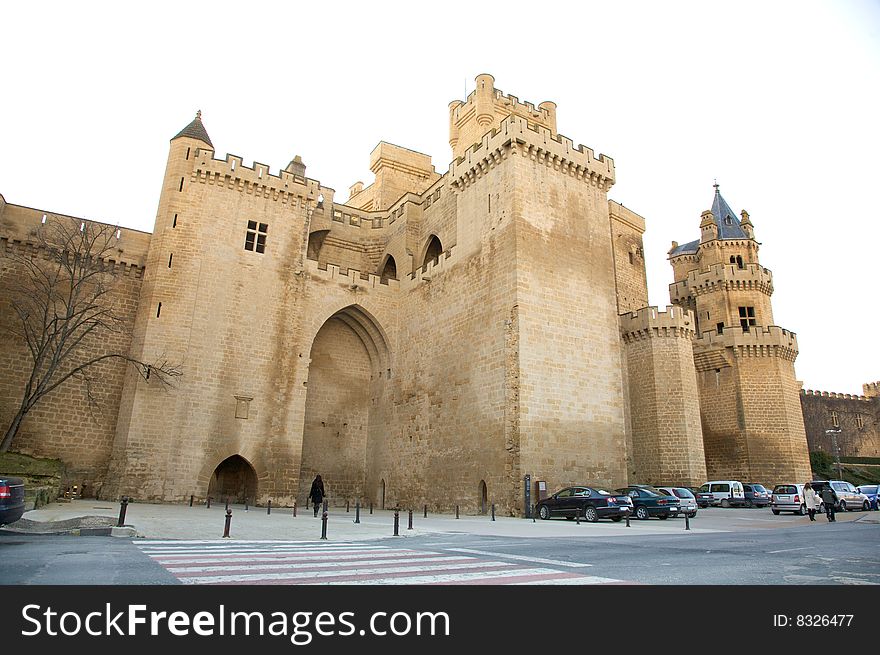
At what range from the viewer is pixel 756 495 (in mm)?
29156

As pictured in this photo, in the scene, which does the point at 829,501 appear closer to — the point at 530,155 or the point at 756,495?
the point at 756,495

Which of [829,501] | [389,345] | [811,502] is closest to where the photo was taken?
[829,501]

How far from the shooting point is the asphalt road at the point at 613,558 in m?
5.69

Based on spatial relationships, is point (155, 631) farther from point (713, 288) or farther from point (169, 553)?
point (713, 288)

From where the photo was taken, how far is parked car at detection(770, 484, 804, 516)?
23078 mm

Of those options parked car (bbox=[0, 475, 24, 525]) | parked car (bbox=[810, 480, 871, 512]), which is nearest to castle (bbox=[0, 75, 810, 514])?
parked car (bbox=[810, 480, 871, 512])

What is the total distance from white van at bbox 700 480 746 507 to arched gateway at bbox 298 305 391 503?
653 inches

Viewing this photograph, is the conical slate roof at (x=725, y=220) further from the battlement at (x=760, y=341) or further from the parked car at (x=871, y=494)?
the parked car at (x=871, y=494)

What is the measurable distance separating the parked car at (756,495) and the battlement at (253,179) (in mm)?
26290

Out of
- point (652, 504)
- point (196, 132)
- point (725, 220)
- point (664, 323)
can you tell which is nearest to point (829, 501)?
point (652, 504)

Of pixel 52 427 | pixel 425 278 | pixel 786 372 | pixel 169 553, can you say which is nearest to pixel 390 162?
pixel 425 278

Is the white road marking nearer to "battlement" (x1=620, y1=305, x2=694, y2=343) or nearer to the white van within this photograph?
the white van

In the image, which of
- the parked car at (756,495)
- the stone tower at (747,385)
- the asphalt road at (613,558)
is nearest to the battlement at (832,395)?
the stone tower at (747,385)

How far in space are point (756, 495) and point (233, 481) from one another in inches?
1002
